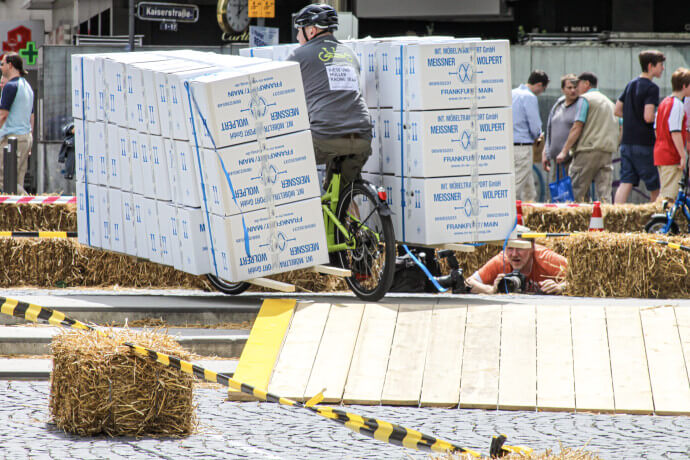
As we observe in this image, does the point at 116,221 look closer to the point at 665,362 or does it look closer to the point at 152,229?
the point at 152,229

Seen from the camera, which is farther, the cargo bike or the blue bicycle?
the blue bicycle

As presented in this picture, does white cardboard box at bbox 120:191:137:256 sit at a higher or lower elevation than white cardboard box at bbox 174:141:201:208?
lower

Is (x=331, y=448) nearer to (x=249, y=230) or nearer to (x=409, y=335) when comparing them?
(x=409, y=335)

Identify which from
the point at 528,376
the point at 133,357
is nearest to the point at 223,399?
the point at 133,357

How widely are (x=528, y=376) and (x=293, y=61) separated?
2.95 meters

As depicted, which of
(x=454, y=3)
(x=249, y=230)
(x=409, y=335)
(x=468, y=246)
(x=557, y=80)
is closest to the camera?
(x=409, y=335)


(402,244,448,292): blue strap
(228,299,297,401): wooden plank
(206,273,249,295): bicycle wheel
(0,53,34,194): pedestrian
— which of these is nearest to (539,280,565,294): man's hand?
(402,244,448,292): blue strap

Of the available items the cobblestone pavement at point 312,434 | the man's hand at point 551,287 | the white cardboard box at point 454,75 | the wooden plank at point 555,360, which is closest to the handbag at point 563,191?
the man's hand at point 551,287

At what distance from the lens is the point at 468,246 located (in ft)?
31.2

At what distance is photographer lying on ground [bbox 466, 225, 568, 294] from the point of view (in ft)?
34.3

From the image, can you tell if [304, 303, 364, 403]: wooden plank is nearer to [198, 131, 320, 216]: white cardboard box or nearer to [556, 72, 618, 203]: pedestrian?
[198, 131, 320, 216]: white cardboard box

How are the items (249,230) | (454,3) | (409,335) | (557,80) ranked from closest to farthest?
(409,335), (249,230), (557,80), (454,3)

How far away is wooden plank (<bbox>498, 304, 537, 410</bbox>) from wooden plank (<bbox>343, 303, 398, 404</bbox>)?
72 centimetres

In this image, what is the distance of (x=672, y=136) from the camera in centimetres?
1401
